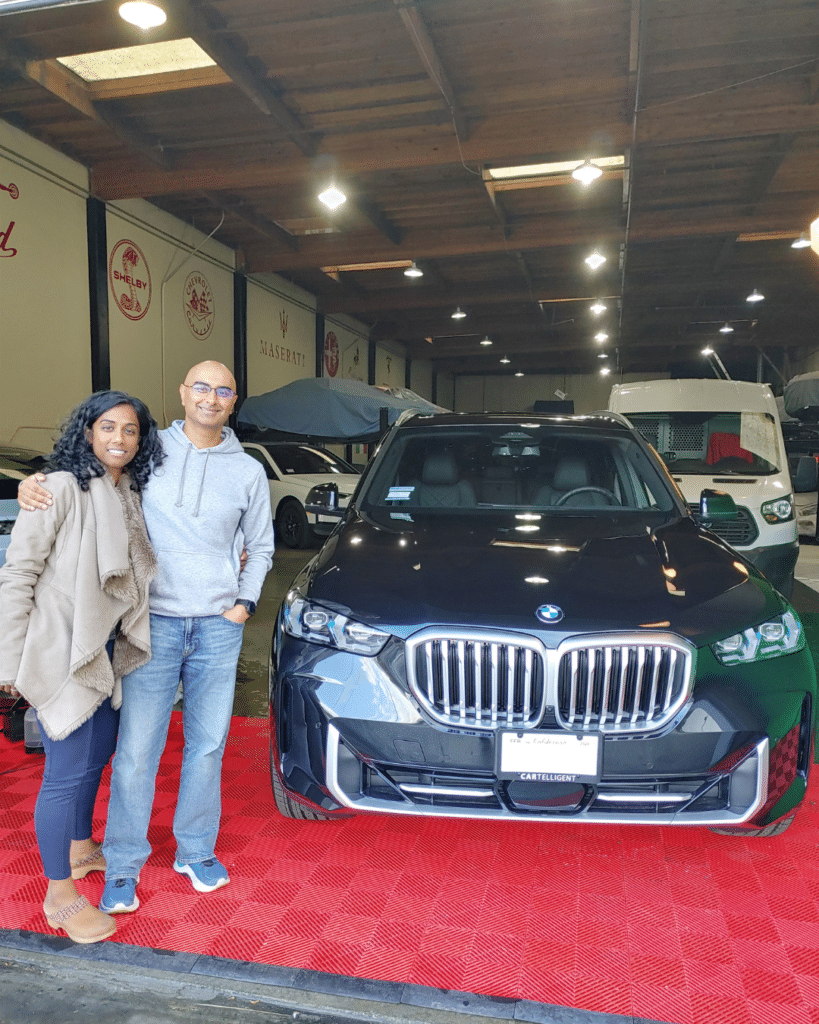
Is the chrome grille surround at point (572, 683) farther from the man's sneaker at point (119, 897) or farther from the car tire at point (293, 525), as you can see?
the car tire at point (293, 525)

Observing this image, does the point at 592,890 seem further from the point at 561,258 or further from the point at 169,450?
the point at 561,258

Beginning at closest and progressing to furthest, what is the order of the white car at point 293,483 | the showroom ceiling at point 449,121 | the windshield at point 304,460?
the showroom ceiling at point 449,121
the white car at point 293,483
the windshield at point 304,460

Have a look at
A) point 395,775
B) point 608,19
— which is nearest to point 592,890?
point 395,775

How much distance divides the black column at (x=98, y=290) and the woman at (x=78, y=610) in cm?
758

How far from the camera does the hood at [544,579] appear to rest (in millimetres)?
2227

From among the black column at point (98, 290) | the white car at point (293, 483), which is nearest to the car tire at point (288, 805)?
the white car at point (293, 483)

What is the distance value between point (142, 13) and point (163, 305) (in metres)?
5.34

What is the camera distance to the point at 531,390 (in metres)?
30.2

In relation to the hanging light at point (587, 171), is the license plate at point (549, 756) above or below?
below

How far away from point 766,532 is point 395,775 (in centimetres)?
463

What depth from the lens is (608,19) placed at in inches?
242

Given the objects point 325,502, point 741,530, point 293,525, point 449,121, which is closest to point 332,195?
point 449,121

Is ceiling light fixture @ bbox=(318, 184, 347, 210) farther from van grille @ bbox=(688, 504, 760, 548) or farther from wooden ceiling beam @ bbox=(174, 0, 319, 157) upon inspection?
van grille @ bbox=(688, 504, 760, 548)

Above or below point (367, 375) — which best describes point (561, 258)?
above
